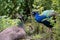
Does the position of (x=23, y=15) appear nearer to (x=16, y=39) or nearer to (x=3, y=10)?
(x=3, y=10)

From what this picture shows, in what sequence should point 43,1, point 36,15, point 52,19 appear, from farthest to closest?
point 36,15 < point 43,1 < point 52,19

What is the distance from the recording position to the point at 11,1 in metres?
5.69

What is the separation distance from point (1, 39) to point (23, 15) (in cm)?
186

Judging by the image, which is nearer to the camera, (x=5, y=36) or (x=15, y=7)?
(x=5, y=36)

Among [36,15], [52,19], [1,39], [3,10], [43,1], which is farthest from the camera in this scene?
[3,10]

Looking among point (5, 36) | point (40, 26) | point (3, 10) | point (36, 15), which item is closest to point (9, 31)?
point (5, 36)

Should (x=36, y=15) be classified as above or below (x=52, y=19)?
below

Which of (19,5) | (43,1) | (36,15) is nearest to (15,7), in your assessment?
(19,5)

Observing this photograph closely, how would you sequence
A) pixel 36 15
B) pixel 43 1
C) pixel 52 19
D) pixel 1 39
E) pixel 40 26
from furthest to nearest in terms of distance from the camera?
pixel 36 15
pixel 40 26
pixel 1 39
pixel 43 1
pixel 52 19

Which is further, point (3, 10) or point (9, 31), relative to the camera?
point (3, 10)

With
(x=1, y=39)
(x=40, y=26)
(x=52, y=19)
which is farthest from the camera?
(x=40, y=26)

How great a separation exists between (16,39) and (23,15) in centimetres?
174

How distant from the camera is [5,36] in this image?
3.95 metres

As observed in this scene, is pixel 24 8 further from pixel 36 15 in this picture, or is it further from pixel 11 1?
pixel 36 15
